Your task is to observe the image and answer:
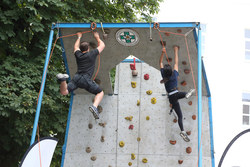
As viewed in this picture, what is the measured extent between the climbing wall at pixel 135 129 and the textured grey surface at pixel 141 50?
0.36 m

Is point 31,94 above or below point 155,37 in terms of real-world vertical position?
below

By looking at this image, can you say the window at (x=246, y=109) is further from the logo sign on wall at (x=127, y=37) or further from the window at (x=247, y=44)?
the logo sign on wall at (x=127, y=37)

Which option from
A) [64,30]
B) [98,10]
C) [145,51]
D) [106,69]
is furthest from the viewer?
[98,10]

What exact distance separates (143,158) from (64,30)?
131 inches

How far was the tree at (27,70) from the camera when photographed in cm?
876

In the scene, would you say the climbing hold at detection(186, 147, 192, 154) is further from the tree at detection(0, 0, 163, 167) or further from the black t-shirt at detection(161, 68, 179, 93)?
the tree at detection(0, 0, 163, 167)

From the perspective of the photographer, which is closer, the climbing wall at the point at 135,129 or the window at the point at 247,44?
A: the climbing wall at the point at 135,129

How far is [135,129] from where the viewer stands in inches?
338

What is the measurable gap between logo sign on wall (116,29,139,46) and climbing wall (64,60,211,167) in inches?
49.0

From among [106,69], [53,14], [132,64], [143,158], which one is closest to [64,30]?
[106,69]

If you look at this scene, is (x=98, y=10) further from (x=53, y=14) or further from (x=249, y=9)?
(x=249, y=9)

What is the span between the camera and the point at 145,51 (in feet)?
26.0

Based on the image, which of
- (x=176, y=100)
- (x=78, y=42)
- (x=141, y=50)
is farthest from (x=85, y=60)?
(x=176, y=100)

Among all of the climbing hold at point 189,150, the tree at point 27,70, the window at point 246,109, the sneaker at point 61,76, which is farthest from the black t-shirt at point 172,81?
the window at point 246,109
